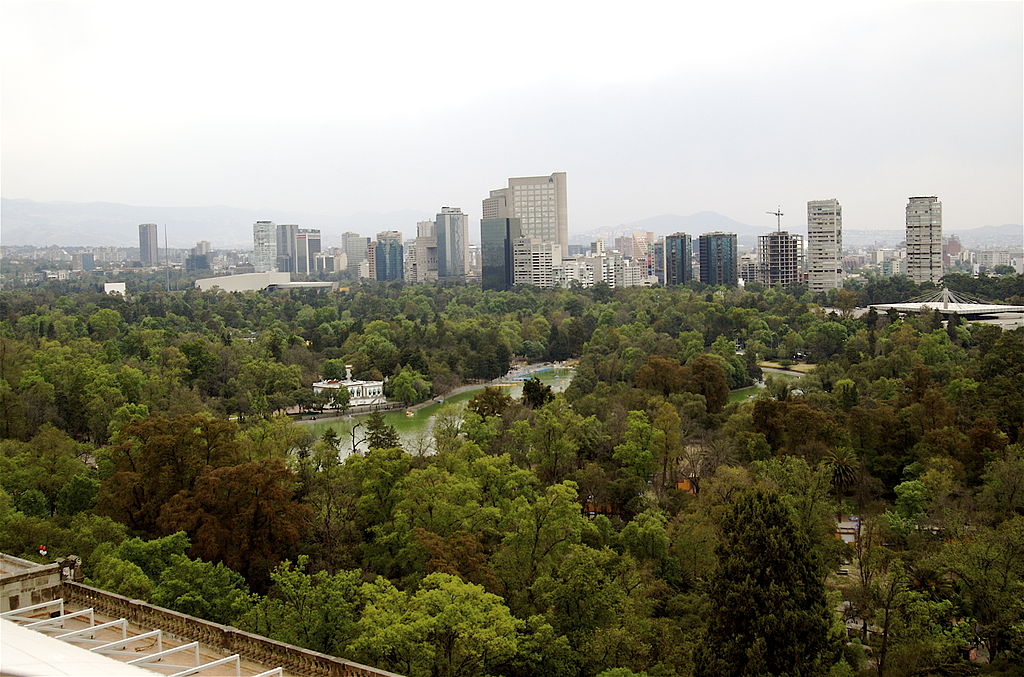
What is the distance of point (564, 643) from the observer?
6.55 m

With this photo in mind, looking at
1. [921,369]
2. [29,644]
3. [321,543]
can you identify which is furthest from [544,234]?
[29,644]

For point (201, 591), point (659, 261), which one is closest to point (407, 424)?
point (201, 591)

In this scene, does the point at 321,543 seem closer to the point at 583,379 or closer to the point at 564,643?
the point at 564,643

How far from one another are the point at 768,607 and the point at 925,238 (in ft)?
140

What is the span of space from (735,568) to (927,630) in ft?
5.42

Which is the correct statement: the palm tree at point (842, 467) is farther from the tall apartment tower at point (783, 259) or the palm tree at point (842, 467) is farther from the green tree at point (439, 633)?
the tall apartment tower at point (783, 259)

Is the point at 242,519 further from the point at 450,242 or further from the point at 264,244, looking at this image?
the point at 264,244

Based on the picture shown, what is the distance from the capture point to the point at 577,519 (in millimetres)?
8609

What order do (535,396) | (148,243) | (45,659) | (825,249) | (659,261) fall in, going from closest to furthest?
(45,659) → (535,396) → (825,249) → (659,261) → (148,243)

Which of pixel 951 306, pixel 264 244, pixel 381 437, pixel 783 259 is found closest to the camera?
pixel 381 437

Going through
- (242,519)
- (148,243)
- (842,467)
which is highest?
(148,243)

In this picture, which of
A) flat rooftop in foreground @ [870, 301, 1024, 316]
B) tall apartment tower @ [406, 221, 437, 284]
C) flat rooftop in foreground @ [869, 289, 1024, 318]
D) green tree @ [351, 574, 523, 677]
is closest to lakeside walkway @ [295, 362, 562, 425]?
flat rooftop in foreground @ [870, 301, 1024, 316]

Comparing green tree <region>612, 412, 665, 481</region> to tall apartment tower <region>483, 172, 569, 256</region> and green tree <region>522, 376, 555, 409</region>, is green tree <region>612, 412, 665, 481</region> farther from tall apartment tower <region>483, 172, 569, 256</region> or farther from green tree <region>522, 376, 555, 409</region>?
tall apartment tower <region>483, 172, 569, 256</region>

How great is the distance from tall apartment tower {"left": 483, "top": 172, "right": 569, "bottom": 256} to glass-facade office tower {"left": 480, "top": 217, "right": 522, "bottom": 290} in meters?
12.9
